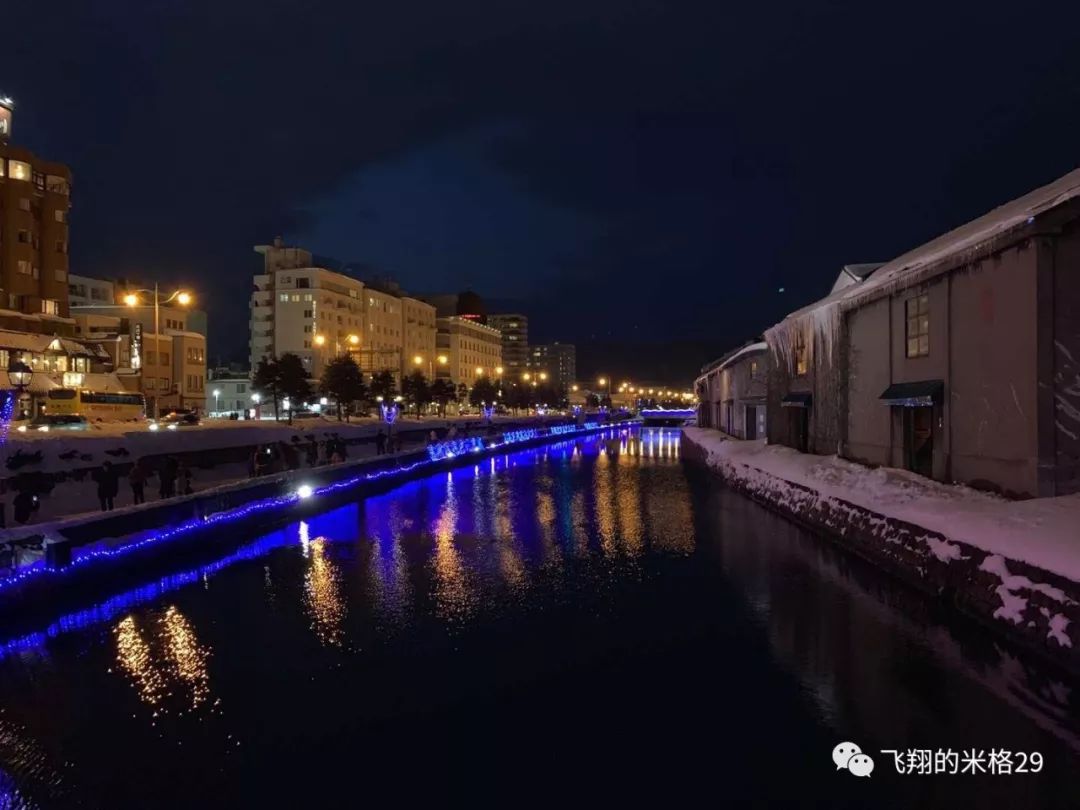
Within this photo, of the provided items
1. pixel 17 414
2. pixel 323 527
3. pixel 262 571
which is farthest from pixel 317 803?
pixel 17 414

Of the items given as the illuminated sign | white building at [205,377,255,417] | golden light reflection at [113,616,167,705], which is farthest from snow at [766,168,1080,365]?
white building at [205,377,255,417]

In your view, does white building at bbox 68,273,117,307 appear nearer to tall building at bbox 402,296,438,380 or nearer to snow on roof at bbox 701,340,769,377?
tall building at bbox 402,296,438,380

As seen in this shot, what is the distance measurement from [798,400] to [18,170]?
237 ft

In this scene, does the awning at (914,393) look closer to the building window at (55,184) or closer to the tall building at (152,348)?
the tall building at (152,348)

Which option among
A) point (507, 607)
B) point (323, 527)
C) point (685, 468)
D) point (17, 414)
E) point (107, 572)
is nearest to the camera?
point (507, 607)

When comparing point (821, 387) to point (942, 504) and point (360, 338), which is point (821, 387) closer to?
point (942, 504)

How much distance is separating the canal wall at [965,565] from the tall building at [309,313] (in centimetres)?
9148

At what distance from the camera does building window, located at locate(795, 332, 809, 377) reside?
32434mm

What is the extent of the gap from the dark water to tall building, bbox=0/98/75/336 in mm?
71061

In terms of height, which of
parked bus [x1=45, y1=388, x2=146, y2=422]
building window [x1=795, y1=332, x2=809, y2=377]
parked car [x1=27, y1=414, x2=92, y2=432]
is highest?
building window [x1=795, y1=332, x2=809, y2=377]

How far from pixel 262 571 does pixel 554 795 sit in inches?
397

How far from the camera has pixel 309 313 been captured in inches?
4444

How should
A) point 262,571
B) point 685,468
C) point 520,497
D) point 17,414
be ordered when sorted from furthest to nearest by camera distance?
point 17,414 → point 685,468 → point 520,497 → point 262,571

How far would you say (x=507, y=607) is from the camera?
11.9 metres
